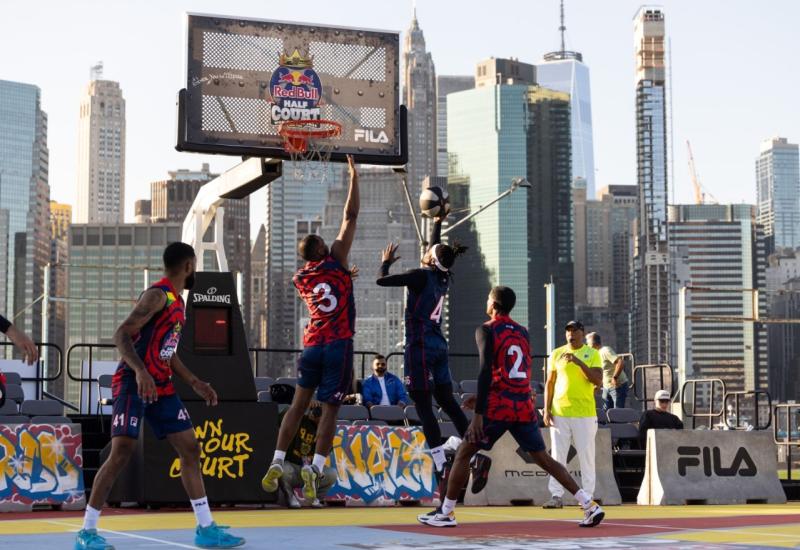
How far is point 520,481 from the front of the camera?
58.0 feet

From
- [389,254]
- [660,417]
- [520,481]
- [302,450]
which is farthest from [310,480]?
[660,417]

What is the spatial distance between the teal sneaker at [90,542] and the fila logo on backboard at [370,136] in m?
11.7

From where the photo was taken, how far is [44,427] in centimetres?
1545

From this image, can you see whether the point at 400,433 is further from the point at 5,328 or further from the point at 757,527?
the point at 5,328

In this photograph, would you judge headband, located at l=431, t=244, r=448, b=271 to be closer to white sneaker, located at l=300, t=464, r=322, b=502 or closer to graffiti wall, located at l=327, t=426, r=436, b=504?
white sneaker, located at l=300, t=464, r=322, b=502

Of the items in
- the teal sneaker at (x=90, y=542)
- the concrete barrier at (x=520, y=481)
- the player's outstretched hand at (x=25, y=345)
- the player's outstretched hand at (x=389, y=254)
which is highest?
the player's outstretched hand at (x=389, y=254)

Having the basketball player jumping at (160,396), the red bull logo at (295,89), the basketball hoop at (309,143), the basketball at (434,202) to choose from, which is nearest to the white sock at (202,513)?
the basketball player jumping at (160,396)

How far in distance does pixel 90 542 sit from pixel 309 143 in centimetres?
1136

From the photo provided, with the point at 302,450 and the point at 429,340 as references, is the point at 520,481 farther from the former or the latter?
the point at 429,340

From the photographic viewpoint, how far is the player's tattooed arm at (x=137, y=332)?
935 centimetres

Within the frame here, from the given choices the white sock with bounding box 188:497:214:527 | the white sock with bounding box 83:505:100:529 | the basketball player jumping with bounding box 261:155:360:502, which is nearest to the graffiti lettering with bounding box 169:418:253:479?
the basketball player jumping with bounding box 261:155:360:502

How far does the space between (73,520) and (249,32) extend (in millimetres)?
9449

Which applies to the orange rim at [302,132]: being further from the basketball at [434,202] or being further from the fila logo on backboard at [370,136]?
the basketball at [434,202]

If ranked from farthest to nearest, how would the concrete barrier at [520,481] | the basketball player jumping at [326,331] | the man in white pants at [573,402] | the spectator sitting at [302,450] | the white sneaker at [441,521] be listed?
1. the concrete barrier at [520,481]
2. the man in white pants at [573,402]
3. the spectator sitting at [302,450]
4. the white sneaker at [441,521]
5. the basketball player jumping at [326,331]
